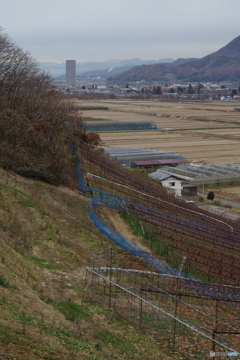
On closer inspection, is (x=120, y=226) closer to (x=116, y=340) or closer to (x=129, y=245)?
(x=129, y=245)

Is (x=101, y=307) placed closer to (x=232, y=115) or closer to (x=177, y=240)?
(x=177, y=240)

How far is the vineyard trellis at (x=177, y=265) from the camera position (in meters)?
12.4

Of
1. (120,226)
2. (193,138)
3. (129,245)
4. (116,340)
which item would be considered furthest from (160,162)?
(116,340)

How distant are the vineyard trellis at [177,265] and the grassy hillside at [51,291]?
0.64 m

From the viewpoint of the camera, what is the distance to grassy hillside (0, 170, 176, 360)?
8.90 m

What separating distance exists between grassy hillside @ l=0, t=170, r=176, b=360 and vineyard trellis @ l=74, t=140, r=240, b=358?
643 millimetres

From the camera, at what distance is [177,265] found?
1758 cm

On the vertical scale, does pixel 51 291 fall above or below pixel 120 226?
above

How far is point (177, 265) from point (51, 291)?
6.50 m

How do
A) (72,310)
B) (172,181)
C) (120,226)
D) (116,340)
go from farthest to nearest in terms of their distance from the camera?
(172,181)
(120,226)
(72,310)
(116,340)

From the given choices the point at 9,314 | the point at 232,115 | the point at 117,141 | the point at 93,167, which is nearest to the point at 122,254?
the point at 9,314

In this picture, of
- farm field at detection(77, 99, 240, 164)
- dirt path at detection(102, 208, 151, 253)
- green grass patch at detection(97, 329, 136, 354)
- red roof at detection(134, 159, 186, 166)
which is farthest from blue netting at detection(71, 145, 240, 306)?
farm field at detection(77, 99, 240, 164)

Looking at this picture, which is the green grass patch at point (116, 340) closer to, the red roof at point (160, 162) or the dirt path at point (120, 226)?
the dirt path at point (120, 226)

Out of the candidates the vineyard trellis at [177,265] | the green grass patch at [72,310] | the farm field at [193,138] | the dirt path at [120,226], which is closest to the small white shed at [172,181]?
the vineyard trellis at [177,265]
